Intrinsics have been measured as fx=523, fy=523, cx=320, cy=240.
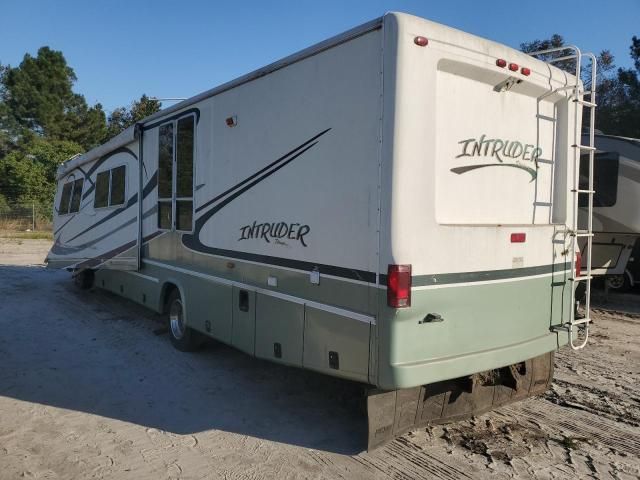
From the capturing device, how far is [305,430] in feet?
13.7

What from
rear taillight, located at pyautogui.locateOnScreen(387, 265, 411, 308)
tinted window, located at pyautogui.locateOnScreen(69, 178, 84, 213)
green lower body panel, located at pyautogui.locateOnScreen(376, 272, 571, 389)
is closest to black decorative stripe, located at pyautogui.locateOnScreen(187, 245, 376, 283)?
rear taillight, located at pyautogui.locateOnScreen(387, 265, 411, 308)

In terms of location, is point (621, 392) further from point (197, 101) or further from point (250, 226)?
point (197, 101)

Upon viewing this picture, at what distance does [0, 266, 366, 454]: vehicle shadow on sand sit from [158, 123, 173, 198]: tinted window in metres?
1.97

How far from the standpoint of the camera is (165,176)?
6.47m

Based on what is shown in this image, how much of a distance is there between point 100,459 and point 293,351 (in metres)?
1.59

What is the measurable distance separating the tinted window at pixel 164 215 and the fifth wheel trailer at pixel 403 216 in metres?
1.24

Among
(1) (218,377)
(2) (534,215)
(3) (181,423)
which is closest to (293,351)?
(3) (181,423)

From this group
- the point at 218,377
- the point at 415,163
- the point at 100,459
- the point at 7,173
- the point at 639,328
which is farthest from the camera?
the point at 7,173

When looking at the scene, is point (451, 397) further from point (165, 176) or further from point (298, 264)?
point (165, 176)

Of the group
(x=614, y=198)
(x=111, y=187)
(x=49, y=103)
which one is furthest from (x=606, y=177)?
(x=49, y=103)

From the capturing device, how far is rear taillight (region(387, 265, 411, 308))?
338 centimetres

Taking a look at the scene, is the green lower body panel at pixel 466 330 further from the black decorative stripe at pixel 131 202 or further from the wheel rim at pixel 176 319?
the black decorative stripe at pixel 131 202

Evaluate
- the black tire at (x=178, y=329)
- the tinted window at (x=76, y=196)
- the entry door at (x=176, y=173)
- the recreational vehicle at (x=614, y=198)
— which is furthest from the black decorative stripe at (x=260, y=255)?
the recreational vehicle at (x=614, y=198)

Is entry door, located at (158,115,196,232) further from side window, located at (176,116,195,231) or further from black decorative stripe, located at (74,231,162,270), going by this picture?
black decorative stripe, located at (74,231,162,270)
